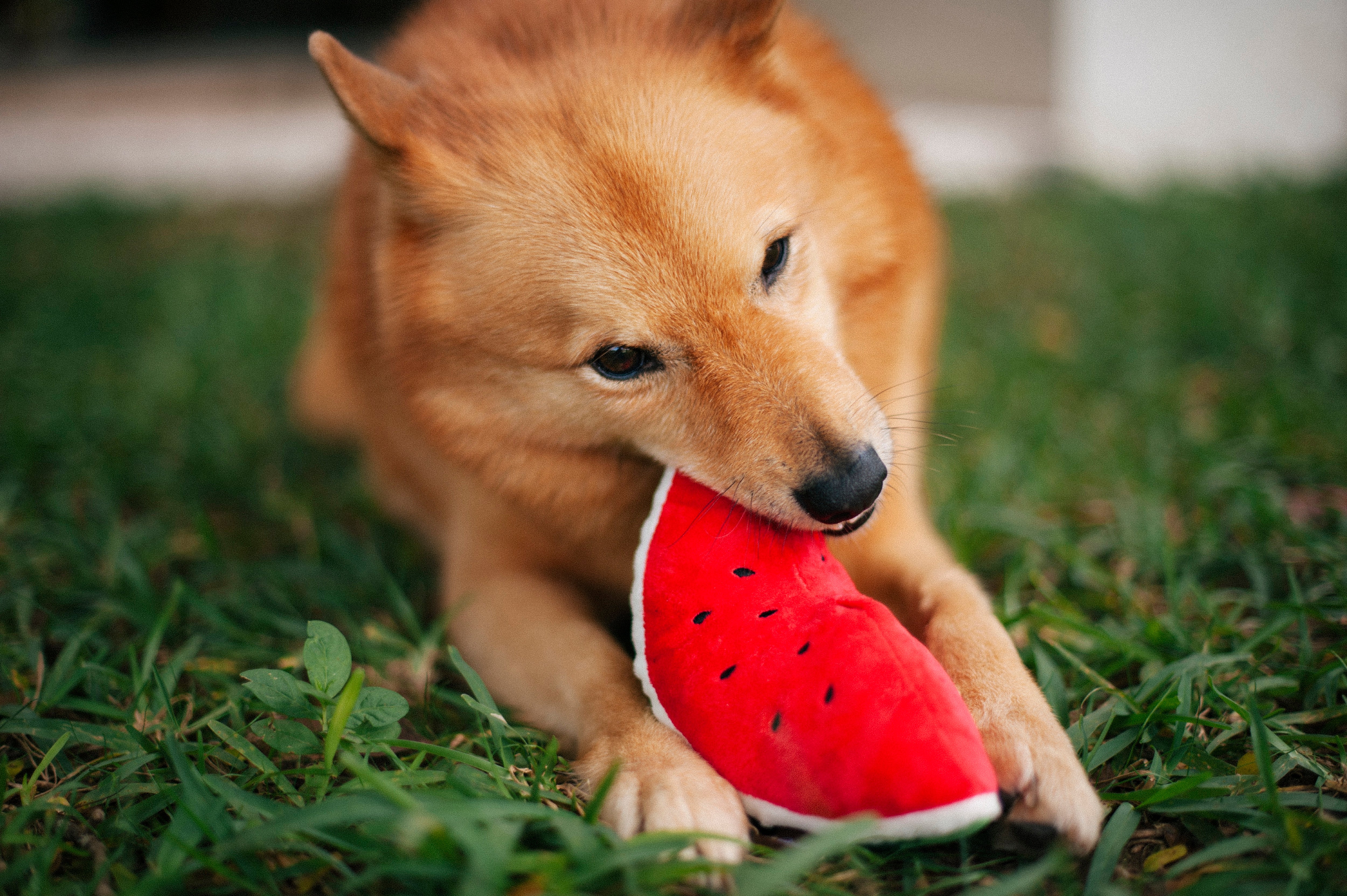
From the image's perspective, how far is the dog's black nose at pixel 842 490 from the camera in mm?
1339

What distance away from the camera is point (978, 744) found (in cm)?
109

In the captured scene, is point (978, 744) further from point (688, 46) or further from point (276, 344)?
point (276, 344)

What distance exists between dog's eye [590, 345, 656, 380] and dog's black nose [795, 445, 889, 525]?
40cm

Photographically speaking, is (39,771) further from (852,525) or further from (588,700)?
(852,525)

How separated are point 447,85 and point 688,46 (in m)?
0.51

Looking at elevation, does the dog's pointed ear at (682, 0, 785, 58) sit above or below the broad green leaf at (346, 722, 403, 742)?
above

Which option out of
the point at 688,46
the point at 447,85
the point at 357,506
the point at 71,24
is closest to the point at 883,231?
the point at 688,46

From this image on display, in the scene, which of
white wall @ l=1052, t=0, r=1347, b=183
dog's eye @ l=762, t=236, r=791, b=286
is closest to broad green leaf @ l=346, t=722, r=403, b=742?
dog's eye @ l=762, t=236, r=791, b=286

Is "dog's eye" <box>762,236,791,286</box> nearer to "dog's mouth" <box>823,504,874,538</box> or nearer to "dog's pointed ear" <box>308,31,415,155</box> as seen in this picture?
"dog's mouth" <box>823,504,874,538</box>

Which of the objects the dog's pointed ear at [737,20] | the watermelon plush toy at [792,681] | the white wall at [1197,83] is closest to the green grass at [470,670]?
the watermelon plush toy at [792,681]

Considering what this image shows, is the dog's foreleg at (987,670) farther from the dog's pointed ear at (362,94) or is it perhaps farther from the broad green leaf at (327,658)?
the dog's pointed ear at (362,94)

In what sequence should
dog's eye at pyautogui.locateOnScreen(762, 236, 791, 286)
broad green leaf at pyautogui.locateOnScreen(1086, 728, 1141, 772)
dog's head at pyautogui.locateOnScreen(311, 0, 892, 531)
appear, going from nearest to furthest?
1. broad green leaf at pyautogui.locateOnScreen(1086, 728, 1141, 772)
2. dog's head at pyautogui.locateOnScreen(311, 0, 892, 531)
3. dog's eye at pyautogui.locateOnScreen(762, 236, 791, 286)

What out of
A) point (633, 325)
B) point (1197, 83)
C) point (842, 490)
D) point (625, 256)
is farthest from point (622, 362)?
point (1197, 83)

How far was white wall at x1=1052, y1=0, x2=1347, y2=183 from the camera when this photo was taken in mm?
5777
